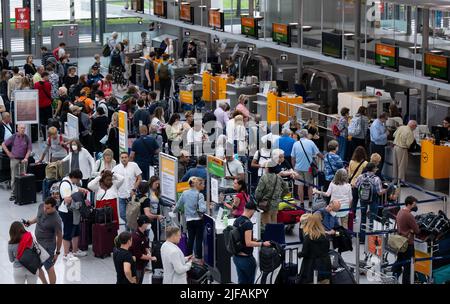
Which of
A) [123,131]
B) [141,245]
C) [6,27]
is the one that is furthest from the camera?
[6,27]

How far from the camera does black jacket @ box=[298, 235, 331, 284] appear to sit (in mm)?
12672

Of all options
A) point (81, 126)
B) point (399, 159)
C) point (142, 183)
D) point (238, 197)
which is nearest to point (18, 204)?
point (81, 126)

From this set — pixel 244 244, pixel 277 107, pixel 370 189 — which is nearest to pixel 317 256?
pixel 244 244

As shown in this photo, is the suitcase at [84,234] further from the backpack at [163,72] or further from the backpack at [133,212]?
the backpack at [163,72]

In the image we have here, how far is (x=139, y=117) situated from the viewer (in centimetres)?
2111

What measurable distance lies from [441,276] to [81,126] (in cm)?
939

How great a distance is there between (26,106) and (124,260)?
9.60 m

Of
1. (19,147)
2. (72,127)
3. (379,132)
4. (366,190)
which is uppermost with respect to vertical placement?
(72,127)

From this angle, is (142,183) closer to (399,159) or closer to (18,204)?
(18,204)

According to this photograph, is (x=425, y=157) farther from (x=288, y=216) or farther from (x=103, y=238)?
(x=103, y=238)

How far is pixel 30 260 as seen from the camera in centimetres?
1288

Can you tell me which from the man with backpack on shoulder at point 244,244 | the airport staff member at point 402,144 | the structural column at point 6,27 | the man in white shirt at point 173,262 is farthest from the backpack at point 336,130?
the structural column at point 6,27

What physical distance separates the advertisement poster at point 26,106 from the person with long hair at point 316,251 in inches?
398

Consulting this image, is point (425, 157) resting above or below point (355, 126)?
below
